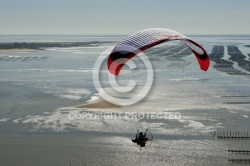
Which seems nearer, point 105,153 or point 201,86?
point 105,153

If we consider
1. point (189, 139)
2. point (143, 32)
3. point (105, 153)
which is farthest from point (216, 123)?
point (143, 32)

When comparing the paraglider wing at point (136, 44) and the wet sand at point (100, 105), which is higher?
the paraglider wing at point (136, 44)

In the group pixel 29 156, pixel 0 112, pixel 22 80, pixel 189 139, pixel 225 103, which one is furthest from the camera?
pixel 22 80

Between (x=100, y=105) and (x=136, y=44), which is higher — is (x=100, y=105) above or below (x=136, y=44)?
below

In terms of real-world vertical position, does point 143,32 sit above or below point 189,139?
above

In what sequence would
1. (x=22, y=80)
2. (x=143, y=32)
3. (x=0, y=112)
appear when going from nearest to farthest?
1. (x=143, y=32)
2. (x=0, y=112)
3. (x=22, y=80)

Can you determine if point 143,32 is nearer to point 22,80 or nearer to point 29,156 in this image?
point 29,156

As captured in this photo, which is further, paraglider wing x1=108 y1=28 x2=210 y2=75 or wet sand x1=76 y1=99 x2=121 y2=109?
wet sand x1=76 y1=99 x2=121 y2=109

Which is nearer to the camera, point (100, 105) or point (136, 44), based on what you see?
point (136, 44)

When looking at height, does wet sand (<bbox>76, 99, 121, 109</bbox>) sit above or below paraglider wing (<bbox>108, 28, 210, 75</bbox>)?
below

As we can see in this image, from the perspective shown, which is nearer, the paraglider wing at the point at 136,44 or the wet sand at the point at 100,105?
the paraglider wing at the point at 136,44
